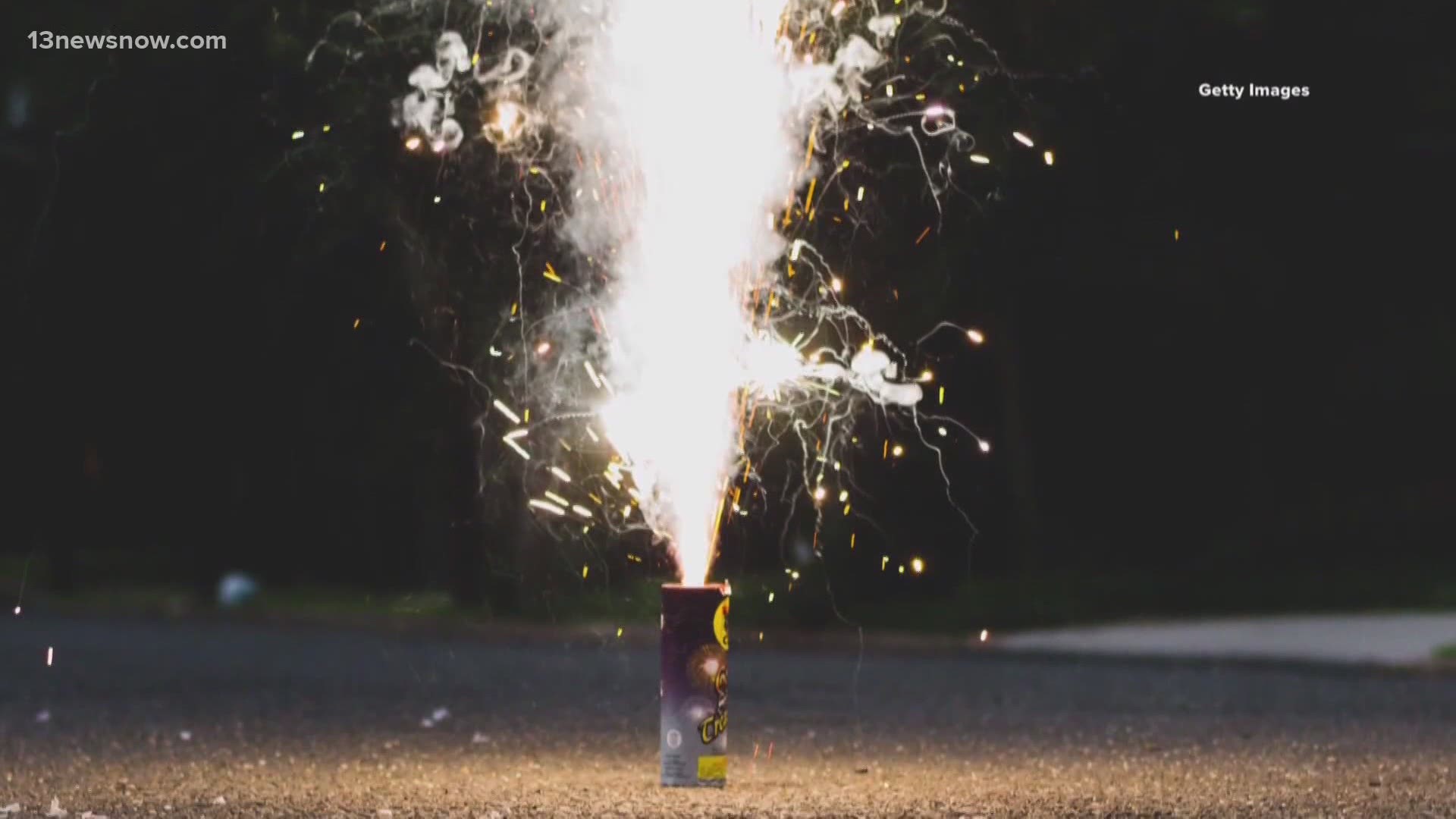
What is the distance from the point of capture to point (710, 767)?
9.41 meters

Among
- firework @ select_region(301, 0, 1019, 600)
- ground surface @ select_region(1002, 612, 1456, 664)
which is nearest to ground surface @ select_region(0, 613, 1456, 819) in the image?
ground surface @ select_region(1002, 612, 1456, 664)

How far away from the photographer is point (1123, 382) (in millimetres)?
30250

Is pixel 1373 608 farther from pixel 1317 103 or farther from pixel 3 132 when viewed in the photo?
pixel 3 132

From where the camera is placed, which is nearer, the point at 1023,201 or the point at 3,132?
the point at 1023,201

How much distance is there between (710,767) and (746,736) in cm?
274

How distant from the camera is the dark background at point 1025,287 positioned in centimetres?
2273

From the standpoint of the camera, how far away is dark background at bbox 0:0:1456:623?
22.7 m

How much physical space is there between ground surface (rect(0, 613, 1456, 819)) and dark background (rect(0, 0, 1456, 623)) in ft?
17.5

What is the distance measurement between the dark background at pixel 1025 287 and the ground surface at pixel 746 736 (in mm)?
5345

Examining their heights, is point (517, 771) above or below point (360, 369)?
below

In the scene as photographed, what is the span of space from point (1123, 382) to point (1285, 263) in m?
3.26

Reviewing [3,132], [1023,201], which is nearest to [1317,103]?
[1023,201]

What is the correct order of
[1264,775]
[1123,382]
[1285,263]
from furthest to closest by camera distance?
[1123,382] < [1285,263] < [1264,775]

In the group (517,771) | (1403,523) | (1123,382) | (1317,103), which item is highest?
(1317,103)
